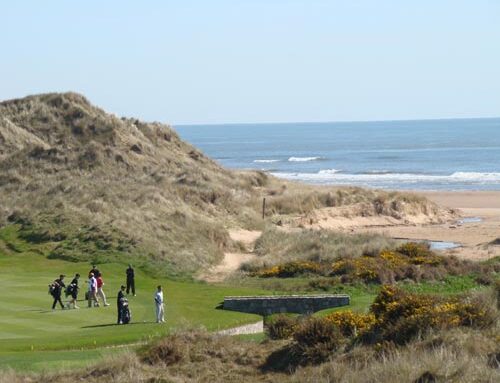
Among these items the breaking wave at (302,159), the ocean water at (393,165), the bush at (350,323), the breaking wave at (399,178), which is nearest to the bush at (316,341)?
the bush at (350,323)

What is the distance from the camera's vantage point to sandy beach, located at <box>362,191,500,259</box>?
52844mm

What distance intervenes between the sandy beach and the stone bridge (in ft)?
56.7

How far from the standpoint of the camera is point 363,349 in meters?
22.2

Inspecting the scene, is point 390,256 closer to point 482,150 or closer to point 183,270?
point 183,270

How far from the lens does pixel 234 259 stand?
161 feet

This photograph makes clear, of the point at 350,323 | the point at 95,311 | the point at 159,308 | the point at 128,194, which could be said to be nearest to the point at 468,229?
the point at 128,194

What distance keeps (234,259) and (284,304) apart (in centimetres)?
1513

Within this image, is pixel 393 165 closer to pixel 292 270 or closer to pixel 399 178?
pixel 399 178

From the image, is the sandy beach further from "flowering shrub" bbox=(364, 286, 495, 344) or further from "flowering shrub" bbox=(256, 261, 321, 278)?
"flowering shrub" bbox=(364, 286, 495, 344)

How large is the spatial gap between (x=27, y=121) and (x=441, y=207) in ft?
103

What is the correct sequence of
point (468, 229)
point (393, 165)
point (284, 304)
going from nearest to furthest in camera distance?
1. point (284, 304)
2. point (468, 229)
3. point (393, 165)

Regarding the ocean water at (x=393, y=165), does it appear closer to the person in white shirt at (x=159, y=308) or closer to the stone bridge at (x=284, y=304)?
the stone bridge at (x=284, y=304)

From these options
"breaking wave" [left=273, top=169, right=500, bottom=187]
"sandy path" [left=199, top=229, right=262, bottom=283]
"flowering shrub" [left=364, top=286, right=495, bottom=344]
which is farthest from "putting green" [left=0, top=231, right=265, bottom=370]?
"breaking wave" [left=273, top=169, right=500, bottom=187]

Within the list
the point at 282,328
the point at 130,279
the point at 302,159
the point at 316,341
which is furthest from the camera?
the point at 302,159
